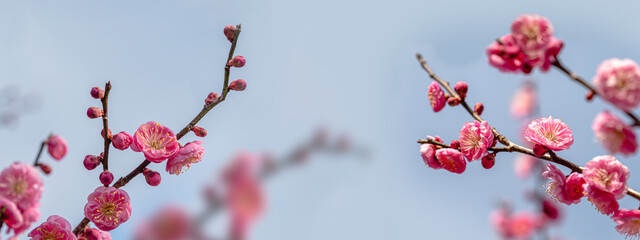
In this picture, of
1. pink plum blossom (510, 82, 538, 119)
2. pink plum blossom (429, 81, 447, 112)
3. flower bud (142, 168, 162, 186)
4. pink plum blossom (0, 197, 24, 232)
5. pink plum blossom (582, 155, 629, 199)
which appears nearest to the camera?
pink plum blossom (0, 197, 24, 232)

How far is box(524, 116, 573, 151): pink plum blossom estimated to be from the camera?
5.23 feet

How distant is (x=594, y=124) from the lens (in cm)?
124

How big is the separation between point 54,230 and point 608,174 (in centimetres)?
168

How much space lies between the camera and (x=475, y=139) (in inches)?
64.2

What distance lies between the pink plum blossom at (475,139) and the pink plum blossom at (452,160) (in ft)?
0.11

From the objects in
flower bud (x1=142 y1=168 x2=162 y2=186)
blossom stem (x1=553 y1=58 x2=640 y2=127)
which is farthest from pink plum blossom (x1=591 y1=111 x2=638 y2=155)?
flower bud (x1=142 y1=168 x2=162 y2=186)

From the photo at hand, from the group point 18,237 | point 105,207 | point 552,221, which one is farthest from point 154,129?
point 552,221

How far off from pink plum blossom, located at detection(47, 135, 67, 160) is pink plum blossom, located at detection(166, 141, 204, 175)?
36cm

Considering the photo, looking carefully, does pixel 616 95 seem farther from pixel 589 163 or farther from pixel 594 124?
pixel 589 163

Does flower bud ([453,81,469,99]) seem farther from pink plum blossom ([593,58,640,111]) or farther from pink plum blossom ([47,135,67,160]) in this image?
pink plum blossom ([47,135,67,160])

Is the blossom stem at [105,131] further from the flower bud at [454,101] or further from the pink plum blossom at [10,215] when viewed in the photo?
the flower bud at [454,101]

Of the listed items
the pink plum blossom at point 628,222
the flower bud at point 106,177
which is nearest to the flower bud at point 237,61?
the flower bud at point 106,177

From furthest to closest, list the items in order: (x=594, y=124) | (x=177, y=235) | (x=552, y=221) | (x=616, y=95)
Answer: (x=552, y=221) → (x=177, y=235) → (x=594, y=124) → (x=616, y=95)

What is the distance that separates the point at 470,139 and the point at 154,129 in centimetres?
105
